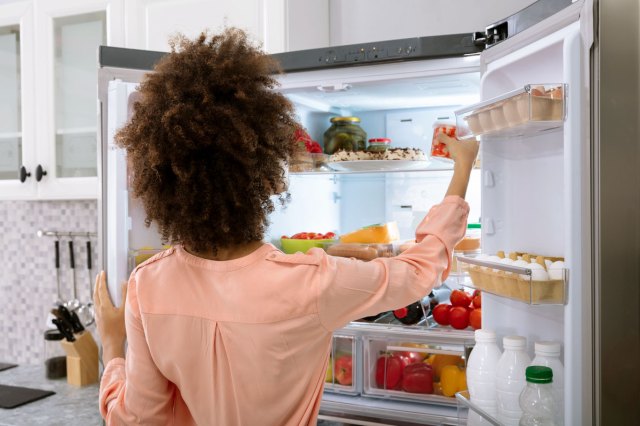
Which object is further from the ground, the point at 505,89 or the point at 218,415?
the point at 505,89

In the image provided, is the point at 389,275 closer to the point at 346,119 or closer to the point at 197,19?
the point at 346,119

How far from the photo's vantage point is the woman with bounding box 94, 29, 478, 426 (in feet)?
3.21

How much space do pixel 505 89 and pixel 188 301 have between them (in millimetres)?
845

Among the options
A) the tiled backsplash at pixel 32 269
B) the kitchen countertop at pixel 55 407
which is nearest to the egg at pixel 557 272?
the kitchen countertop at pixel 55 407

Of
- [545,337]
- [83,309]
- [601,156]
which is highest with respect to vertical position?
[601,156]

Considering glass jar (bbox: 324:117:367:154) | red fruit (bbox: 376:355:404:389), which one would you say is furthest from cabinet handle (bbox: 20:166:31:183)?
red fruit (bbox: 376:355:404:389)

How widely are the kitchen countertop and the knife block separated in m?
0.03

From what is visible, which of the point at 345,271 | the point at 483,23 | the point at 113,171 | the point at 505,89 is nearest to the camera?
the point at 345,271

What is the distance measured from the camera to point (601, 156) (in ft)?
3.34

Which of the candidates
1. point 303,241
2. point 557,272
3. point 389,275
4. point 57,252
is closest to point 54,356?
point 57,252

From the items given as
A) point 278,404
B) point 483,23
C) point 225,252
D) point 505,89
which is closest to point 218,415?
point 278,404

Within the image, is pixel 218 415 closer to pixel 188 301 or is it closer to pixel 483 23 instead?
pixel 188 301

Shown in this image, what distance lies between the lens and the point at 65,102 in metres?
2.31

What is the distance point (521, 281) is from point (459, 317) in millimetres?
620
